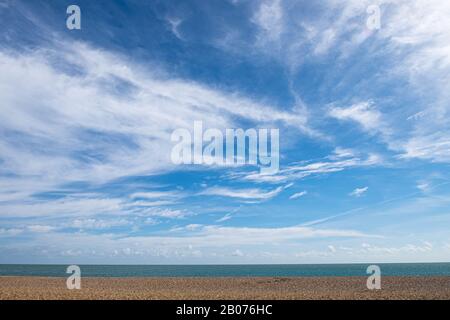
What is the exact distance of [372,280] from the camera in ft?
162
